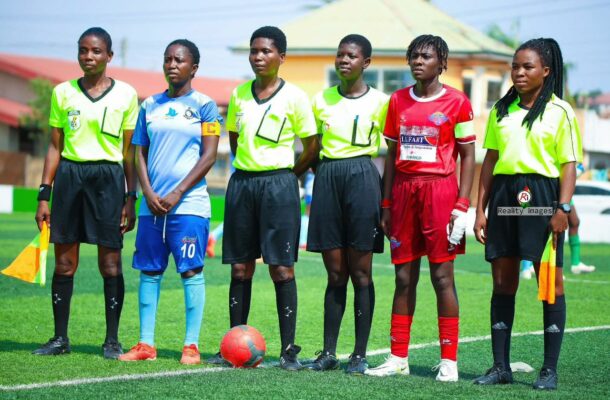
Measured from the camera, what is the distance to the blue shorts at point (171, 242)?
771cm

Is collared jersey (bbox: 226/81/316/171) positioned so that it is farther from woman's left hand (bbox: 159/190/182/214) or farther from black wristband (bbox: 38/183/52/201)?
black wristband (bbox: 38/183/52/201)

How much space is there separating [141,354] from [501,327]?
9.09ft

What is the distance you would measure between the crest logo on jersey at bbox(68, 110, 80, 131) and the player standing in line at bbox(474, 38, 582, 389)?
10.6 feet

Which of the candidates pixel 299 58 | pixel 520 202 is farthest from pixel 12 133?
pixel 520 202

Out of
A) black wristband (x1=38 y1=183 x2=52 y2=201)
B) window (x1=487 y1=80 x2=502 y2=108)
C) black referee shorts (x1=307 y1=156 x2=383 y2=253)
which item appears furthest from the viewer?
window (x1=487 y1=80 x2=502 y2=108)

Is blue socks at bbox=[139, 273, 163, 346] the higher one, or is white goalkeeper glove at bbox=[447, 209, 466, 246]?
white goalkeeper glove at bbox=[447, 209, 466, 246]

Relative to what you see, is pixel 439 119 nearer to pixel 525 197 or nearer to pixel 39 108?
pixel 525 197

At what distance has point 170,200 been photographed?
7.62m

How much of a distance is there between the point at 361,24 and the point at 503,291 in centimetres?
3796

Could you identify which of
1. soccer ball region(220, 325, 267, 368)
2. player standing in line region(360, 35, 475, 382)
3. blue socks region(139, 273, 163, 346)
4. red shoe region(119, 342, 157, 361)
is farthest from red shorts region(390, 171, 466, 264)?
red shoe region(119, 342, 157, 361)

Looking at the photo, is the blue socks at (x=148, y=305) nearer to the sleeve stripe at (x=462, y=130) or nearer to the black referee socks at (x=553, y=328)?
the sleeve stripe at (x=462, y=130)

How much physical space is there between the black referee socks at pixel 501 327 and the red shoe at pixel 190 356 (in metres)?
2.27

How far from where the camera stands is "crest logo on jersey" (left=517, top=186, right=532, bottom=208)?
22.1 feet

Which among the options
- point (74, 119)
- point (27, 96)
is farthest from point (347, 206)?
point (27, 96)
